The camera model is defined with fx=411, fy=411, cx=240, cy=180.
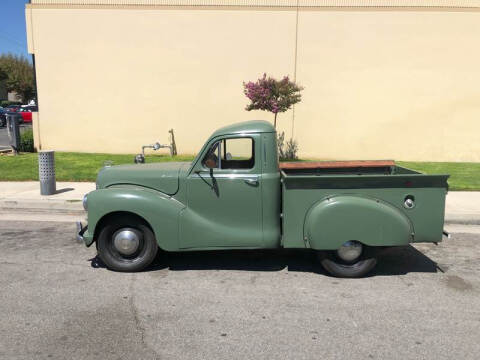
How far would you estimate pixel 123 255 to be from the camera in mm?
5270

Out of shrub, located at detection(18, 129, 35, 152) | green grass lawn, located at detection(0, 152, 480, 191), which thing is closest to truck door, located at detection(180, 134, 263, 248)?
green grass lawn, located at detection(0, 152, 480, 191)

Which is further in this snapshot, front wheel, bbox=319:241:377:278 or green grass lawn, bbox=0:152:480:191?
green grass lawn, bbox=0:152:480:191

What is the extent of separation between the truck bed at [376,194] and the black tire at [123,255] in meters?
1.74

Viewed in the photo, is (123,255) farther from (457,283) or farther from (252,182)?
(457,283)

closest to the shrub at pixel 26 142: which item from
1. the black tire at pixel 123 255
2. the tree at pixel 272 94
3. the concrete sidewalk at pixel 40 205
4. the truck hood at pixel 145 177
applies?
the concrete sidewalk at pixel 40 205

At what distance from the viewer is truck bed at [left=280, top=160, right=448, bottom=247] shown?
16.0ft

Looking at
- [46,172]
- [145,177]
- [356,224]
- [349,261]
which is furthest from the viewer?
[46,172]

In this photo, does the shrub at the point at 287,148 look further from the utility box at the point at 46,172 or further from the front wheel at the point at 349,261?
the front wheel at the point at 349,261

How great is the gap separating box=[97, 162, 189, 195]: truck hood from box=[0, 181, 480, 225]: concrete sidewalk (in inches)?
120

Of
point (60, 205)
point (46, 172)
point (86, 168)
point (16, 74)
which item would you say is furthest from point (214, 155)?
point (16, 74)

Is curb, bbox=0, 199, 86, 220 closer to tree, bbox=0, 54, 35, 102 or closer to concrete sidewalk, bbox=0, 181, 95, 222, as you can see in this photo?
concrete sidewalk, bbox=0, 181, 95, 222

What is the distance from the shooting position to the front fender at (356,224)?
482 cm

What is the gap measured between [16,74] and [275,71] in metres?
44.6

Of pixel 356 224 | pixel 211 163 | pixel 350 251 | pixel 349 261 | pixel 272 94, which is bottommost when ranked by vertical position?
pixel 349 261
